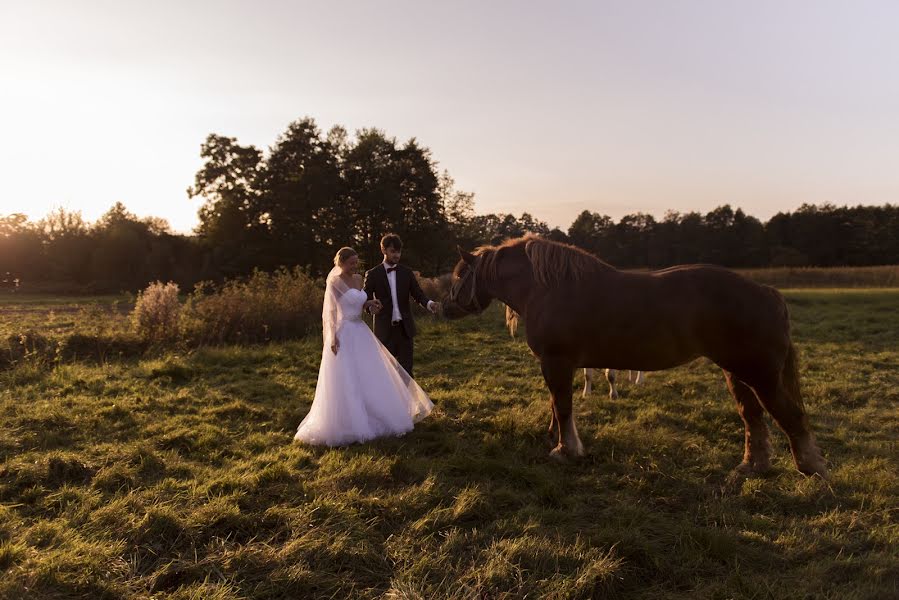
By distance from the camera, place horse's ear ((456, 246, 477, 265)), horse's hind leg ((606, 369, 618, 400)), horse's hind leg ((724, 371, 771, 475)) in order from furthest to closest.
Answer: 1. horse's hind leg ((606, 369, 618, 400))
2. horse's ear ((456, 246, 477, 265))
3. horse's hind leg ((724, 371, 771, 475))

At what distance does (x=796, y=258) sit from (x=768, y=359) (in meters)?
62.4

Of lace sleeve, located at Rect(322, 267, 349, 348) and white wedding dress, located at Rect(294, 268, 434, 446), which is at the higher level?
lace sleeve, located at Rect(322, 267, 349, 348)

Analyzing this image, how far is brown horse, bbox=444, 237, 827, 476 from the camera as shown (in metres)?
4.03

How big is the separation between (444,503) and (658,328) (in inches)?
94.4

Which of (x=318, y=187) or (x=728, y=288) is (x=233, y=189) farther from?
(x=728, y=288)

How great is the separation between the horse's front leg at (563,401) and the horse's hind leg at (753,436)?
4.74ft

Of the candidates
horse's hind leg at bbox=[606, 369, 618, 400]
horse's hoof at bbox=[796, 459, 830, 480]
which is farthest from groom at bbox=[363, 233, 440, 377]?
horse's hoof at bbox=[796, 459, 830, 480]

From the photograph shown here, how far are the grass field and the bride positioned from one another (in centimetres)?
26

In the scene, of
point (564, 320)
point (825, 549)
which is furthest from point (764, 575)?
point (564, 320)

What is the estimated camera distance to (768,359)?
4.00m

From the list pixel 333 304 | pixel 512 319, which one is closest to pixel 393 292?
pixel 333 304

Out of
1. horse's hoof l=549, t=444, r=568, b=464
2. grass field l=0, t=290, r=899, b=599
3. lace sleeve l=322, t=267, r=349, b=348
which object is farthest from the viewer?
lace sleeve l=322, t=267, r=349, b=348

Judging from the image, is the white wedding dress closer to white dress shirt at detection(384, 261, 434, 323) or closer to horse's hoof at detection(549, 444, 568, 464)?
white dress shirt at detection(384, 261, 434, 323)

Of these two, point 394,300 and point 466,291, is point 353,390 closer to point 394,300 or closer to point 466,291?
point 394,300
